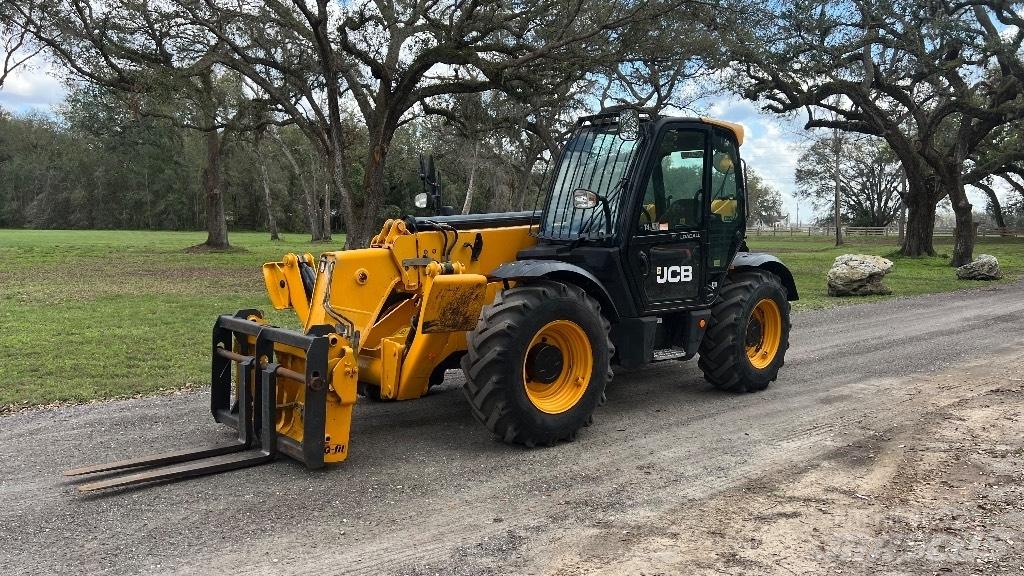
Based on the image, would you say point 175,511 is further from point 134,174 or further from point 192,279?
point 134,174

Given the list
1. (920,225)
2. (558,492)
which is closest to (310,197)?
(920,225)

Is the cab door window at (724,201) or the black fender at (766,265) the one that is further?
the black fender at (766,265)

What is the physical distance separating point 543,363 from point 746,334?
2.62m

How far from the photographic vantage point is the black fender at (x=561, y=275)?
220 inches

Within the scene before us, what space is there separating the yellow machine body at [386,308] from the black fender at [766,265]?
2443mm

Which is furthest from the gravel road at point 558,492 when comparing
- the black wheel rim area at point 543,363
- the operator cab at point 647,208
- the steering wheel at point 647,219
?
the steering wheel at point 647,219

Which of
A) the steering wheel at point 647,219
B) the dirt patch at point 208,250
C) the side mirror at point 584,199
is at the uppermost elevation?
the side mirror at point 584,199

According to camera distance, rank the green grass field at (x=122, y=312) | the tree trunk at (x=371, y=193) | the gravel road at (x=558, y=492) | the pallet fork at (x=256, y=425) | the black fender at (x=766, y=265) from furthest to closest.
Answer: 1. the tree trunk at (x=371, y=193)
2. the green grass field at (x=122, y=312)
3. the black fender at (x=766, y=265)
4. the pallet fork at (x=256, y=425)
5. the gravel road at (x=558, y=492)

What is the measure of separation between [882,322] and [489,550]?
33.6ft

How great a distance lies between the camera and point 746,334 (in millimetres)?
7301

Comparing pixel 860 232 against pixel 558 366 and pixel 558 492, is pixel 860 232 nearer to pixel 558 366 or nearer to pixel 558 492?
pixel 558 366

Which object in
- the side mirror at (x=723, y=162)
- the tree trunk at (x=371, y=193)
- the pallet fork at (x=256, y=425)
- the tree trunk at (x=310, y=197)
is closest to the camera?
the pallet fork at (x=256, y=425)

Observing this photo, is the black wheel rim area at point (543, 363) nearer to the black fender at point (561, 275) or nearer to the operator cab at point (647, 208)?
the black fender at point (561, 275)

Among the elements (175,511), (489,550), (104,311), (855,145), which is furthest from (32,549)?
(855,145)
